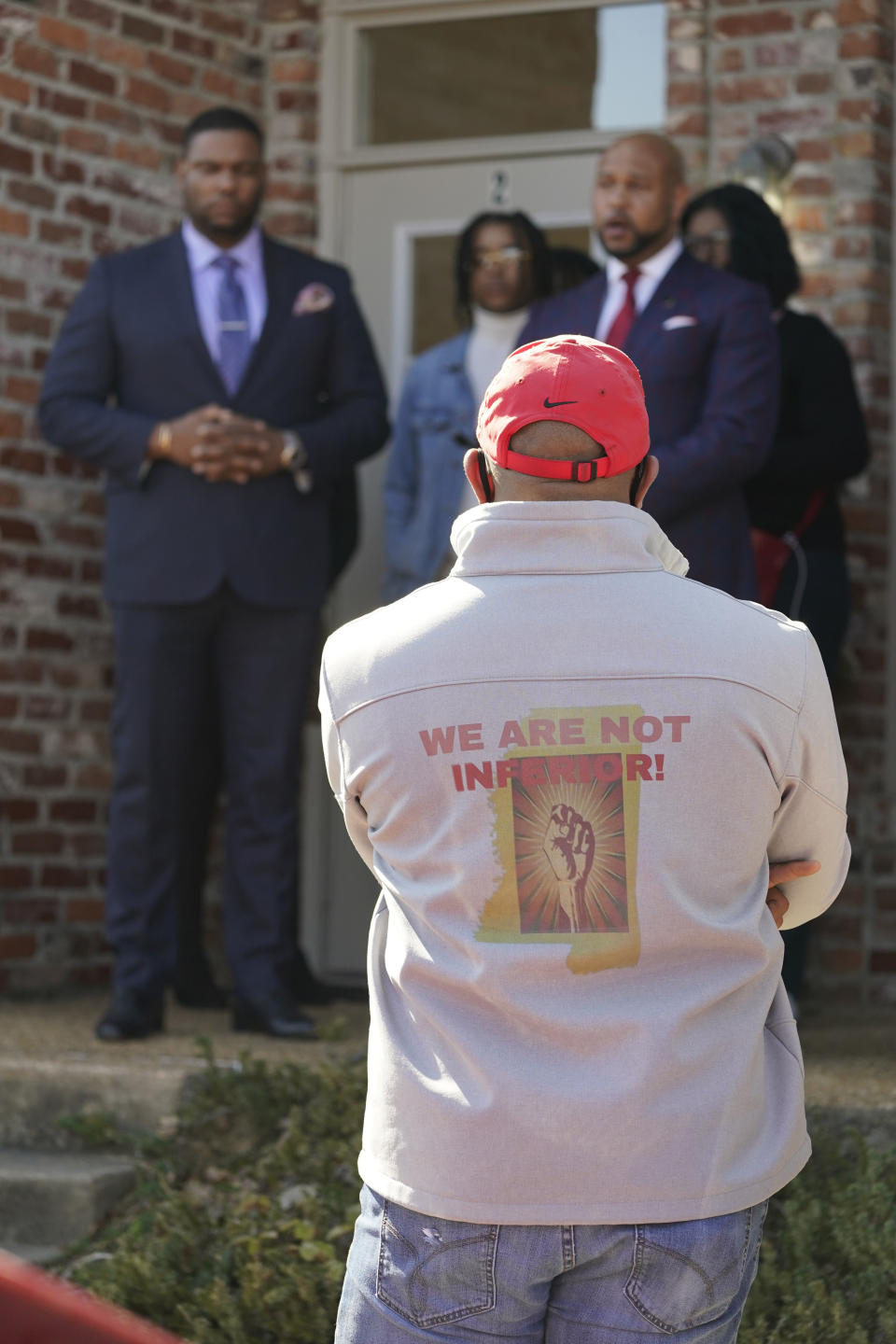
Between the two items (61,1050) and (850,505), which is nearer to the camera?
(61,1050)

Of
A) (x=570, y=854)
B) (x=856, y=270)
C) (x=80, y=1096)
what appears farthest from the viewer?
(x=856, y=270)

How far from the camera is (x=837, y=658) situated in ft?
16.4

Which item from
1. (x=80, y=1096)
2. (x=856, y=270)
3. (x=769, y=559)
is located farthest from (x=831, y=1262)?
(x=856, y=270)

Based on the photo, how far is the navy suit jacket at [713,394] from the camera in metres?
4.12

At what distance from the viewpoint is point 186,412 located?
15.0 ft

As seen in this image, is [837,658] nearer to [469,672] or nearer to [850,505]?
[850,505]

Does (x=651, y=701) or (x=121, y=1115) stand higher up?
(x=651, y=701)

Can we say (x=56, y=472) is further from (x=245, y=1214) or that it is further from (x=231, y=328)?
(x=245, y=1214)

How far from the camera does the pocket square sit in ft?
15.4

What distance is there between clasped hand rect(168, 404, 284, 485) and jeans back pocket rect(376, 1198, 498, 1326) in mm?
2906

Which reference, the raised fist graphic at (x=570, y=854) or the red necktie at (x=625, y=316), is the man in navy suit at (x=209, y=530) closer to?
the red necktie at (x=625, y=316)

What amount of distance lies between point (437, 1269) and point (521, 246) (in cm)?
362

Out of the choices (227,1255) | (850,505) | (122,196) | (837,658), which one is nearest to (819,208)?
(850,505)

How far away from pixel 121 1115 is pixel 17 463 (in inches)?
85.0
